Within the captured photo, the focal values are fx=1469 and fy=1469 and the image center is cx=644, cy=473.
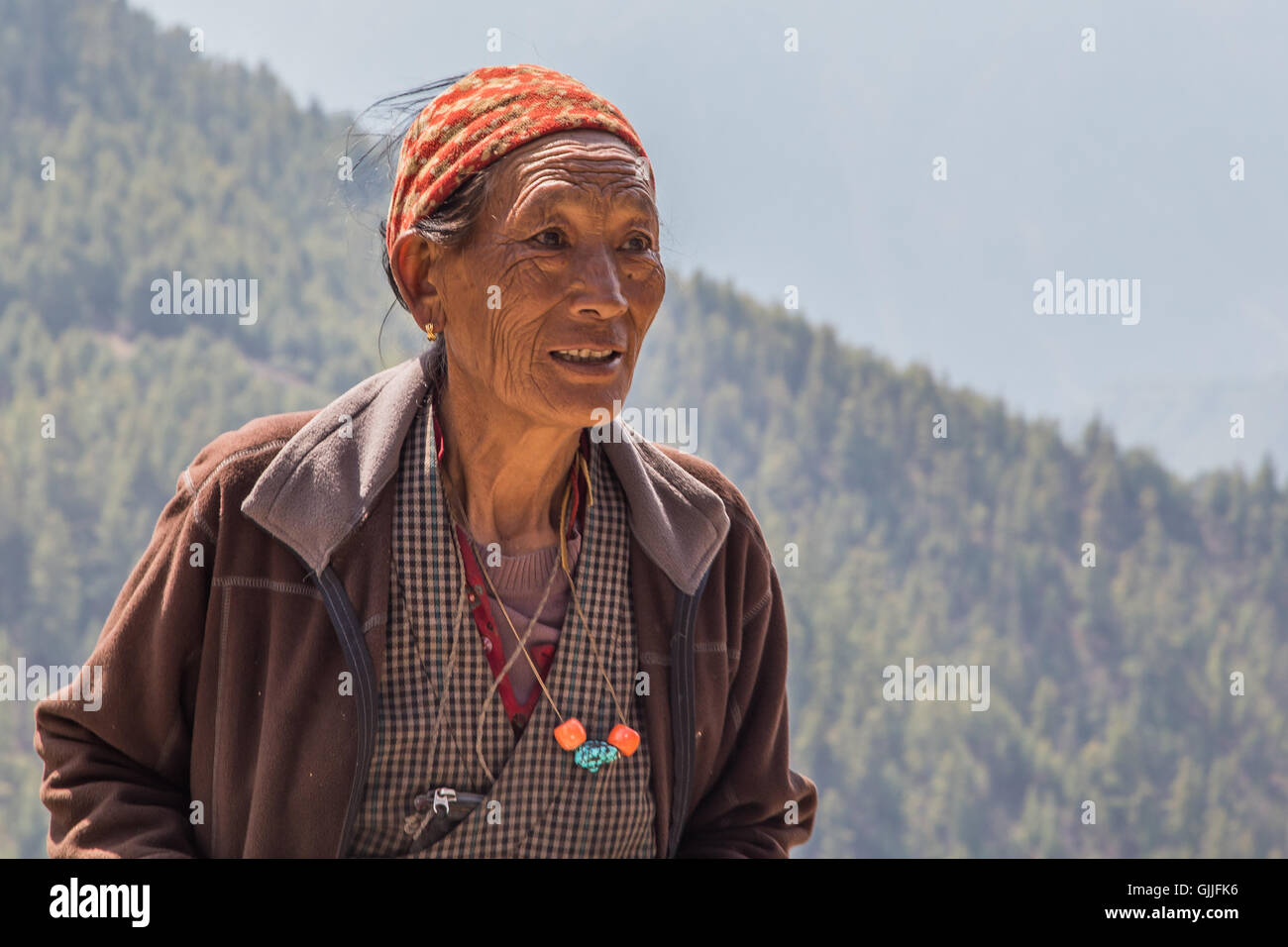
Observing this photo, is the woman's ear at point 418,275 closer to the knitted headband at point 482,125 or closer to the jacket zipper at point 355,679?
the knitted headband at point 482,125

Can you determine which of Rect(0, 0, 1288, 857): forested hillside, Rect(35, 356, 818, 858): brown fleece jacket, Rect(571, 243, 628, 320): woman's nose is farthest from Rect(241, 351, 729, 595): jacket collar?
Rect(0, 0, 1288, 857): forested hillside

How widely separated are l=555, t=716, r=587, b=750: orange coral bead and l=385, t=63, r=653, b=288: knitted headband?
62cm

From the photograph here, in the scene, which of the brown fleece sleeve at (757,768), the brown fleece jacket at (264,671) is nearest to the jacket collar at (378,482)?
the brown fleece jacket at (264,671)

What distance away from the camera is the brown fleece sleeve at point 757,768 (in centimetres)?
188

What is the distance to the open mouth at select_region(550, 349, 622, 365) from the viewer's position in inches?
66.7

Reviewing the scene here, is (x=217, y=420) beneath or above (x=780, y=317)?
beneath

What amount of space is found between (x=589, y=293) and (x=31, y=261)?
4118cm

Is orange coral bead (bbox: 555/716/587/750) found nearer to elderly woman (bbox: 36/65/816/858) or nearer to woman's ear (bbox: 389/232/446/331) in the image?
elderly woman (bbox: 36/65/816/858)

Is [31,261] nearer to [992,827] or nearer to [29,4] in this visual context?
[29,4]
